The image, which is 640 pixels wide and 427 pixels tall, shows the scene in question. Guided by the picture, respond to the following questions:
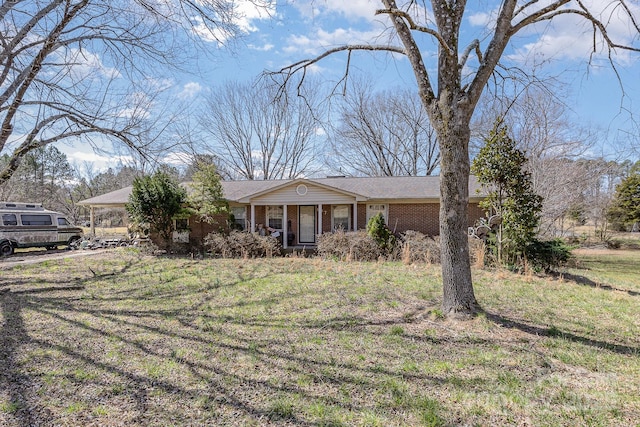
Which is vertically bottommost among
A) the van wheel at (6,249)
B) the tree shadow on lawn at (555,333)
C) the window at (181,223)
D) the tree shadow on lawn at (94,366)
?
the tree shadow on lawn at (94,366)

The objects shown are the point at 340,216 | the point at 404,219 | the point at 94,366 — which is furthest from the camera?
the point at 340,216

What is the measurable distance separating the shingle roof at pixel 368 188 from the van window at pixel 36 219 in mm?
1711

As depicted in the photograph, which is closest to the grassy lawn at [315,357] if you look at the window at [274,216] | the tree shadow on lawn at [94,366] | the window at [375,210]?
the tree shadow on lawn at [94,366]

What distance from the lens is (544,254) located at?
10.0 metres

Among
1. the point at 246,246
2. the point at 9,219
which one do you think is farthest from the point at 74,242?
the point at 246,246

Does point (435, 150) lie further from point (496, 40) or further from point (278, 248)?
point (496, 40)

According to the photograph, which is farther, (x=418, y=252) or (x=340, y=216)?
(x=340, y=216)

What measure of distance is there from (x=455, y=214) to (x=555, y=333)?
2045 mm

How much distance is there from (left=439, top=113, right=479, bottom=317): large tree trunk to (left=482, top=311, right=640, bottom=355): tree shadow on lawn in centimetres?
41

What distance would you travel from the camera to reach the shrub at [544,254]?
991 cm

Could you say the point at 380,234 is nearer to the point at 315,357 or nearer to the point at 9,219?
the point at 315,357

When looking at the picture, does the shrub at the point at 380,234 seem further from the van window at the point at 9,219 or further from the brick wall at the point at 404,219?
the van window at the point at 9,219

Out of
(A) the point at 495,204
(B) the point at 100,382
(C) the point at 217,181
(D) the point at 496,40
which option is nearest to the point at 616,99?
(D) the point at 496,40

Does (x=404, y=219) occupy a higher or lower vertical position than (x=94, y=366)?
higher
